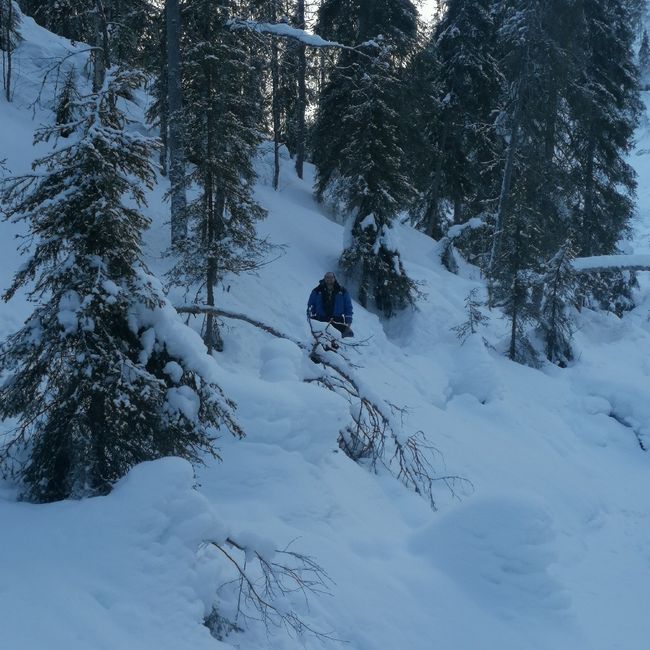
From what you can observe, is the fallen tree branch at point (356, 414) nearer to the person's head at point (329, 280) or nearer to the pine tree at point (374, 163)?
the person's head at point (329, 280)

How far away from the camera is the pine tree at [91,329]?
13.8 feet

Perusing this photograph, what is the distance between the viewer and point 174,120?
34.1 feet

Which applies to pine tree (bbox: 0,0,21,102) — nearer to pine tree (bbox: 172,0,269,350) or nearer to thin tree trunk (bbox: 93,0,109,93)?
thin tree trunk (bbox: 93,0,109,93)

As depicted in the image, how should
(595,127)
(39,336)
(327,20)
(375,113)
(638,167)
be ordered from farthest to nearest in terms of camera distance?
(638,167) < (595,127) < (327,20) < (375,113) < (39,336)

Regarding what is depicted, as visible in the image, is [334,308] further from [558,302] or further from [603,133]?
[603,133]

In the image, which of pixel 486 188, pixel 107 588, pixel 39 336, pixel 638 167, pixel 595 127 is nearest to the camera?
pixel 107 588

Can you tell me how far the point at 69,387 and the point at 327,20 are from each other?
57.0 ft

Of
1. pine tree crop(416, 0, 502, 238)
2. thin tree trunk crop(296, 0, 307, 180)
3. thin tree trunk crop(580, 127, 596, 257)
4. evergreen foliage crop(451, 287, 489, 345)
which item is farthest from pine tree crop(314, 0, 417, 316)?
thin tree trunk crop(580, 127, 596, 257)

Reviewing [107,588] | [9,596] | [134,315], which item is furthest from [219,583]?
[134,315]

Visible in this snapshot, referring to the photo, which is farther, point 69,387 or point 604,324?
point 604,324

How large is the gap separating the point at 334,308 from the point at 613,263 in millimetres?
7870

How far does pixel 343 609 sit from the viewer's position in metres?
4.69

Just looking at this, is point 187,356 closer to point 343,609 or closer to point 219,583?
point 219,583

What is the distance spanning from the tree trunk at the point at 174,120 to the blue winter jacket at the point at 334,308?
2650mm
